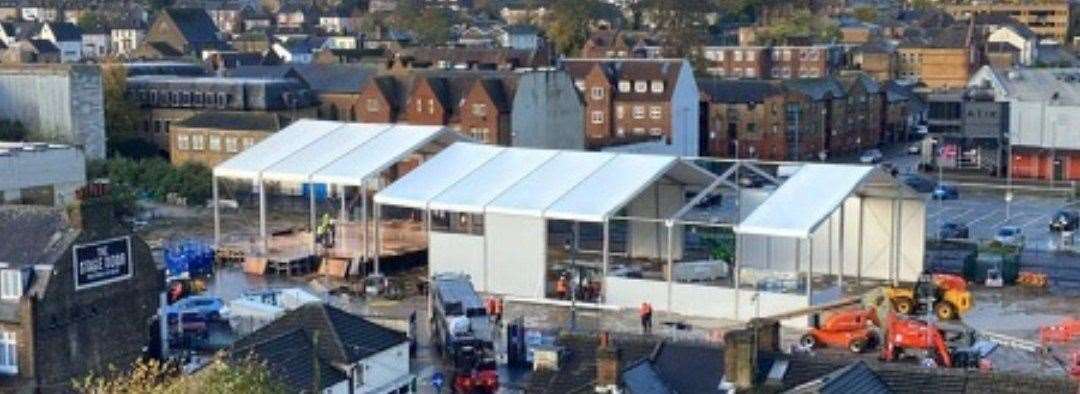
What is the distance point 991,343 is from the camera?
1029 inches

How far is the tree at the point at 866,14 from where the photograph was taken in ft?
363

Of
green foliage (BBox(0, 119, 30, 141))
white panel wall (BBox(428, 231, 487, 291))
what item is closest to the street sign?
white panel wall (BBox(428, 231, 487, 291))

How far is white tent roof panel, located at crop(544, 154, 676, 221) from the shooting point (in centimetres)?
3069

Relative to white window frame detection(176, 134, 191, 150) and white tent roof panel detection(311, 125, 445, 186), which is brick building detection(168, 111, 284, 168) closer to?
white window frame detection(176, 134, 191, 150)

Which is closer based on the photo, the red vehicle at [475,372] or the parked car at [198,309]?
the red vehicle at [475,372]

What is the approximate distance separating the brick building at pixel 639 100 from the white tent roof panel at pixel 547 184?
1953cm

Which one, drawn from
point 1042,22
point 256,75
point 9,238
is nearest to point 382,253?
point 9,238

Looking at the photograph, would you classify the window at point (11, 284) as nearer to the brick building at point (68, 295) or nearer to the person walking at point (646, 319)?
the brick building at point (68, 295)

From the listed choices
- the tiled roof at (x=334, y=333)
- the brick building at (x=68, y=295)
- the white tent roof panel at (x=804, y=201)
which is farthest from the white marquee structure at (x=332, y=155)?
the tiled roof at (x=334, y=333)

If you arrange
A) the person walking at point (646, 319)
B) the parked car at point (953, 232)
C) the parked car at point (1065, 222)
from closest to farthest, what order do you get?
1. the person walking at point (646, 319)
2. the parked car at point (953, 232)
3. the parked car at point (1065, 222)

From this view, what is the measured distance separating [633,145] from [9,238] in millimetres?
29541

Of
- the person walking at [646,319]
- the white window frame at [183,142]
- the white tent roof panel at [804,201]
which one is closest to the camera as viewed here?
the person walking at [646,319]

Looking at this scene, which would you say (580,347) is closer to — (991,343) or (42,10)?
(991,343)

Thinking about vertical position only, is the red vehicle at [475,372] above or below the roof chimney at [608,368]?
below
